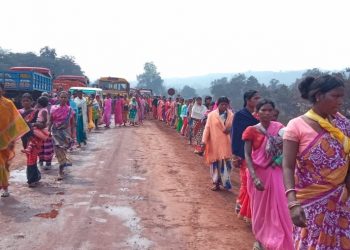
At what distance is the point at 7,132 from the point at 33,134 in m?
1.03

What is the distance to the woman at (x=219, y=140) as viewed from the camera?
8547 mm

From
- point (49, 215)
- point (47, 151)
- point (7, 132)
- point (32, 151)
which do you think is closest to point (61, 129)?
point (47, 151)

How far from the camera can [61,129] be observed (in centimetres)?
981

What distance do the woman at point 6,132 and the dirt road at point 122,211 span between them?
0.45 metres

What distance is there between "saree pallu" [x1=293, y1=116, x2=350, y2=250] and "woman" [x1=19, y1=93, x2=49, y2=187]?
614cm

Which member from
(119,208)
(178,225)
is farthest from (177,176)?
(178,225)

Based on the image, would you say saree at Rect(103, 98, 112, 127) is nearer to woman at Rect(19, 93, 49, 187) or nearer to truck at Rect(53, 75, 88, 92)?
truck at Rect(53, 75, 88, 92)

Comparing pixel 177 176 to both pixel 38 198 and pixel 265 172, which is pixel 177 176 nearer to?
pixel 38 198

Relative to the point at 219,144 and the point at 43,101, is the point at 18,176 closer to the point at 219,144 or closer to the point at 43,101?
the point at 43,101

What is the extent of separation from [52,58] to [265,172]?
70.2 m

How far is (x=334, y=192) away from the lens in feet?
11.0

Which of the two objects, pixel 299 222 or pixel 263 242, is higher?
pixel 299 222

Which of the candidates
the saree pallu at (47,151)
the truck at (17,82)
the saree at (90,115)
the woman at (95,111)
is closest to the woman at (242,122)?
the saree pallu at (47,151)

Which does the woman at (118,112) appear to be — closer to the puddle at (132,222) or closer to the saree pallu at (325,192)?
the puddle at (132,222)
